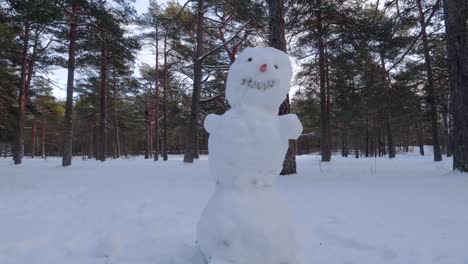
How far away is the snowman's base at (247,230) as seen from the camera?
214 centimetres

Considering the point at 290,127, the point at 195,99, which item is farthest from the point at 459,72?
the point at 195,99

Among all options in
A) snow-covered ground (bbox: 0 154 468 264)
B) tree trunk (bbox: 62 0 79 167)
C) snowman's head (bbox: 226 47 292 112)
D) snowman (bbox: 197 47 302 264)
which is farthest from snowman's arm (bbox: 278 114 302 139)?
tree trunk (bbox: 62 0 79 167)

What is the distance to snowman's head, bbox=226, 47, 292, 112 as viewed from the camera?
8.02 feet

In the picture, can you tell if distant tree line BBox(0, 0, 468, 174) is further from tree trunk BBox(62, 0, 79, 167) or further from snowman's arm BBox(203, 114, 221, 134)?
snowman's arm BBox(203, 114, 221, 134)

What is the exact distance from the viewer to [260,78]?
8.02 ft

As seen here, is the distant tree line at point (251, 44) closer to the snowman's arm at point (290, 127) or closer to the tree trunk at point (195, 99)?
the tree trunk at point (195, 99)

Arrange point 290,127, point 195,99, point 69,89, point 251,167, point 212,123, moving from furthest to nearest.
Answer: point 195,99 → point 69,89 → point 212,123 → point 290,127 → point 251,167

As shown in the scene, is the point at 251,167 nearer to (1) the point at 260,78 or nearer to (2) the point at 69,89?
(1) the point at 260,78

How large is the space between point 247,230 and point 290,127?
0.79 m

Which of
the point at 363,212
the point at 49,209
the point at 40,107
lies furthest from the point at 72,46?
the point at 40,107

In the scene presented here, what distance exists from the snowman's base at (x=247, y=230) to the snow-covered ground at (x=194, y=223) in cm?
57

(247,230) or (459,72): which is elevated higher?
(459,72)

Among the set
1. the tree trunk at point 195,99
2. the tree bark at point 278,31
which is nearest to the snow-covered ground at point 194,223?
the tree bark at point 278,31

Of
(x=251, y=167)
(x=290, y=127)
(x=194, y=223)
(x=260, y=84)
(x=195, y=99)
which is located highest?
(x=195, y=99)
